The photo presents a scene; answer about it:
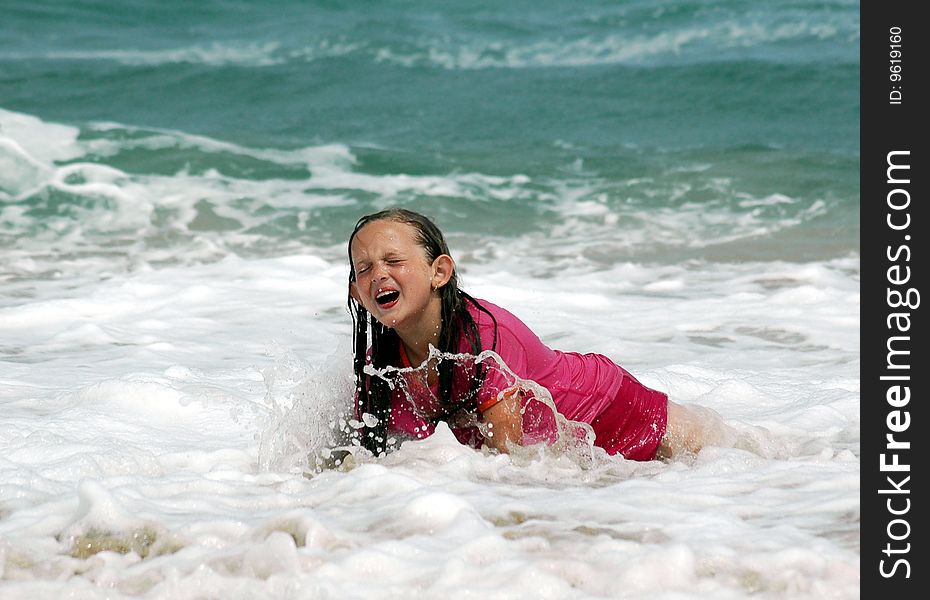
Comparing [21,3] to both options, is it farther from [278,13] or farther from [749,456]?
[749,456]

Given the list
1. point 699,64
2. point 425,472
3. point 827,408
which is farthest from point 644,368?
point 699,64

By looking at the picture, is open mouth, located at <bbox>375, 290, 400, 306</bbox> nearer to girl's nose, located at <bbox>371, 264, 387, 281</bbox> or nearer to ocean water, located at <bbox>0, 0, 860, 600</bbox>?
girl's nose, located at <bbox>371, 264, 387, 281</bbox>

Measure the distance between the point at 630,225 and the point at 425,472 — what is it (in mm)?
6203

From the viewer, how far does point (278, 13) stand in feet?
74.5

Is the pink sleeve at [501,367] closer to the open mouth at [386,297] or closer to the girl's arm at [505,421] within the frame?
the girl's arm at [505,421]

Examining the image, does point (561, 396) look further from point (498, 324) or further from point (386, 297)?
point (386, 297)

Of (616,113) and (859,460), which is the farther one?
(616,113)

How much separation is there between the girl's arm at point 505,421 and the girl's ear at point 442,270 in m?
0.36

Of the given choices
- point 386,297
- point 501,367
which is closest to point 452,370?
point 501,367

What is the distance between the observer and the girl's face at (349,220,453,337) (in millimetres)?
3227

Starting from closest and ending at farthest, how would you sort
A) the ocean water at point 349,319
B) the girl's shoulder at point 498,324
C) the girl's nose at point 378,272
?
the ocean water at point 349,319
the girl's nose at point 378,272
the girl's shoulder at point 498,324

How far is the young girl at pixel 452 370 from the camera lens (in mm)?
3244

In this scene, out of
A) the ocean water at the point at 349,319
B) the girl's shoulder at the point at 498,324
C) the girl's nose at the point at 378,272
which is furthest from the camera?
the girl's shoulder at the point at 498,324
